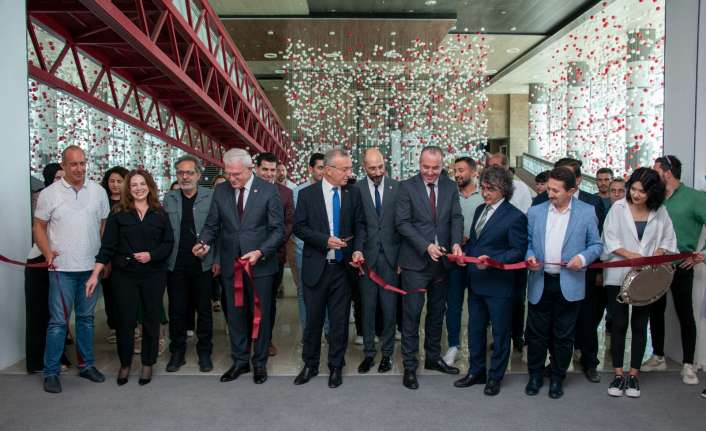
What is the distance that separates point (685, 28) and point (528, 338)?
8.99 feet

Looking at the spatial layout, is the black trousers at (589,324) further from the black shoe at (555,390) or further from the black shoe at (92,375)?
the black shoe at (92,375)

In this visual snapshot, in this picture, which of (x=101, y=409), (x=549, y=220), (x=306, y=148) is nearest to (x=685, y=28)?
(x=549, y=220)

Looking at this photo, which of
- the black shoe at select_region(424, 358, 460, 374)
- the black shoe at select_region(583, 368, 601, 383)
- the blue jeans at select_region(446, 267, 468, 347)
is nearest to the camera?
the black shoe at select_region(583, 368, 601, 383)

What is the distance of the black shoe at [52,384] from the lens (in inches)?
140

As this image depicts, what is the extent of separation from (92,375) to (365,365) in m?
1.97

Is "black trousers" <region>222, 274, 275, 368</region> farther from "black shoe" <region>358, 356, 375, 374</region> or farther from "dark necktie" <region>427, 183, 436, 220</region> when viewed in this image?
"dark necktie" <region>427, 183, 436, 220</region>

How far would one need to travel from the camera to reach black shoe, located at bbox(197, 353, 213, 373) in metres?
4.01

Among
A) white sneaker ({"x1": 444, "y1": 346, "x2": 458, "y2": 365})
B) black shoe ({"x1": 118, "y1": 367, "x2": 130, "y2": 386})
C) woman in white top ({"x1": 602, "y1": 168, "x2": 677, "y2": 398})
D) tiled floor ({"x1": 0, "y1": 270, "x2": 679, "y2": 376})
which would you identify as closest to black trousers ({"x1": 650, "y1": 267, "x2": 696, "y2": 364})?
tiled floor ({"x1": 0, "y1": 270, "x2": 679, "y2": 376})

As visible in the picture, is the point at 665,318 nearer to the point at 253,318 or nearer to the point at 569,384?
the point at 569,384

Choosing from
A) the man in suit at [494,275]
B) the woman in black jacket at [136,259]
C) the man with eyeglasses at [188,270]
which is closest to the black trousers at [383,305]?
the man in suit at [494,275]

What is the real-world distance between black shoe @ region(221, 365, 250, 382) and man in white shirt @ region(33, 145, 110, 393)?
0.88m

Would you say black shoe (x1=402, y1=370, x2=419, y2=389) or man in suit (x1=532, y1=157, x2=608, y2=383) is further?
man in suit (x1=532, y1=157, x2=608, y2=383)

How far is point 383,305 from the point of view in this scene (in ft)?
13.0

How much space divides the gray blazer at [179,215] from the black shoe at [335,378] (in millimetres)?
1238
